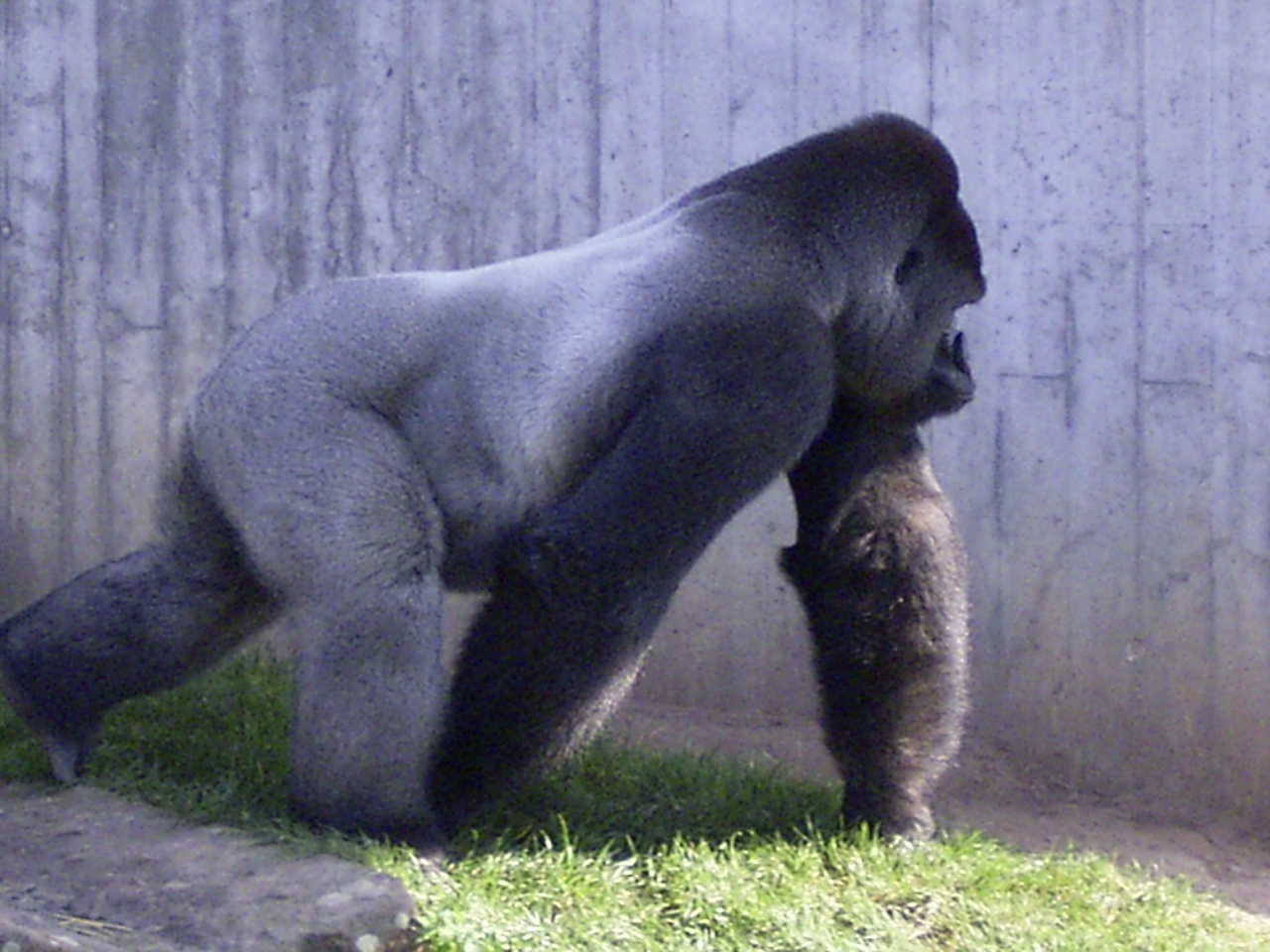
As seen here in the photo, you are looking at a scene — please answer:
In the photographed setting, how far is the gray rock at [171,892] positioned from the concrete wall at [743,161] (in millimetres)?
2085

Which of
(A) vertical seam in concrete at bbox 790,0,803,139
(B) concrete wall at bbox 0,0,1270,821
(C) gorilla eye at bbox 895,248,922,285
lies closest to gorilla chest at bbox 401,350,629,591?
(C) gorilla eye at bbox 895,248,922,285

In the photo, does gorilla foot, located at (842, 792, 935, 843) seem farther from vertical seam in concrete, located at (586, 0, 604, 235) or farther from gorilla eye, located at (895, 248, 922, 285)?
vertical seam in concrete, located at (586, 0, 604, 235)

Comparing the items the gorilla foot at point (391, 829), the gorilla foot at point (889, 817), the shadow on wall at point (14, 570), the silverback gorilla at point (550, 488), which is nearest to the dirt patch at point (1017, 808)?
the gorilla foot at point (889, 817)

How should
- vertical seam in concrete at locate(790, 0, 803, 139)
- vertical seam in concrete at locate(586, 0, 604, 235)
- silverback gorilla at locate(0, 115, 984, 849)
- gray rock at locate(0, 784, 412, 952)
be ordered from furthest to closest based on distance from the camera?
vertical seam in concrete at locate(586, 0, 604, 235) → vertical seam in concrete at locate(790, 0, 803, 139) → silverback gorilla at locate(0, 115, 984, 849) → gray rock at locate(0, 784, 412, 952)

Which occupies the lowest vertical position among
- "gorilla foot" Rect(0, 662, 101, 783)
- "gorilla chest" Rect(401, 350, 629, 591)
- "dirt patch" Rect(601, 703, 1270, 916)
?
"dirt patch" Rect(601, 703, 1270, 916)

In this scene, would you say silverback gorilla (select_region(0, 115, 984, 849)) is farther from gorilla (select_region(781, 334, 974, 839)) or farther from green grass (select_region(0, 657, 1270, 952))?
green grass (select_region(0, 657, 1270, 952))

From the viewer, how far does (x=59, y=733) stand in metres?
3.93

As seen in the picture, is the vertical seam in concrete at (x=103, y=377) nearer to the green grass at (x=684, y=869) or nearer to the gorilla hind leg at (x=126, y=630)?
the green grass at (x=684, y=869)

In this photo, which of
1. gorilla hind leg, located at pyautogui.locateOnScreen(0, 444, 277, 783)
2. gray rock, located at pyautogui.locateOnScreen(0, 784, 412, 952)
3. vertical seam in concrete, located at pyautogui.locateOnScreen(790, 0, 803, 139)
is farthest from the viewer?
vertical seam in concrete, located at pyautogui.locateOnScreen(790, 0, 803, 139)

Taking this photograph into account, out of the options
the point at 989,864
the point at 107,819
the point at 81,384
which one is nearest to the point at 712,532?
the point at 989,864

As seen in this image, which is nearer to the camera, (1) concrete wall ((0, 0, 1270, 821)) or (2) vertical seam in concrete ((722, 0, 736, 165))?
(1) concrete wall ((0, 0, 1270, 821))

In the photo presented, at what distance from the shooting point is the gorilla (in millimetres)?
4059

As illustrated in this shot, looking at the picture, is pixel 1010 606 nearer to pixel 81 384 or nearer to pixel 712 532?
pixel 712 532

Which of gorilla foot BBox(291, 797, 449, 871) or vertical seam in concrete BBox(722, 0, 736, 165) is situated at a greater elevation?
vertical seam in concrete BBox(722, 0, 736, 165)
